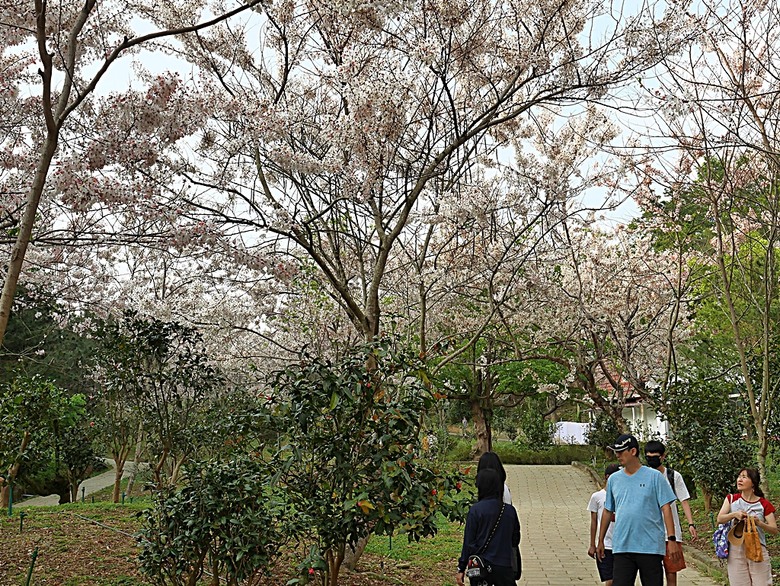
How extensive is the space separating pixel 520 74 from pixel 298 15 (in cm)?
234

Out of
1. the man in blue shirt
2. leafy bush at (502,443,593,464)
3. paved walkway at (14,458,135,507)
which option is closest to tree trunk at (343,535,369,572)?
the man in blue shirt

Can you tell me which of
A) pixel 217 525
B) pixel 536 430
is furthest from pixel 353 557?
pixel 536 430

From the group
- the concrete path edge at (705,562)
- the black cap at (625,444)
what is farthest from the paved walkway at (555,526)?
the black cap at (625,444)

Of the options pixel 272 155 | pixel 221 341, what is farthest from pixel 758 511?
pixel 221 341

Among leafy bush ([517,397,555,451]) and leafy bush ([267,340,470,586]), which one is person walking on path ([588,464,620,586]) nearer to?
leafy bush ([267,340,470,586])

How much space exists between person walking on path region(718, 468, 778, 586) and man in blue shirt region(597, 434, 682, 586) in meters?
0.73

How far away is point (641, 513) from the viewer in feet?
16.9

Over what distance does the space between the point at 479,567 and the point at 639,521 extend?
4.36 ft

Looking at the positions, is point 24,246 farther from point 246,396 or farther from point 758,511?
point 246,396

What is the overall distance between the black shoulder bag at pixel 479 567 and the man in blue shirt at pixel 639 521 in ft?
3.82

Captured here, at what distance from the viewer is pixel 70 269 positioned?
977 cm

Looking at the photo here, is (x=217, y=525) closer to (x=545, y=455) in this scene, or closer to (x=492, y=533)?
(x=492, y=533)

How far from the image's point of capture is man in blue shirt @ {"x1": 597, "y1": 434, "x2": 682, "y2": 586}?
5105 mm

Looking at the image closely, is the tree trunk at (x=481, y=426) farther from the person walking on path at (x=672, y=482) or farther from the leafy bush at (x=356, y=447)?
the leafy bush at (x=356, y=447)
